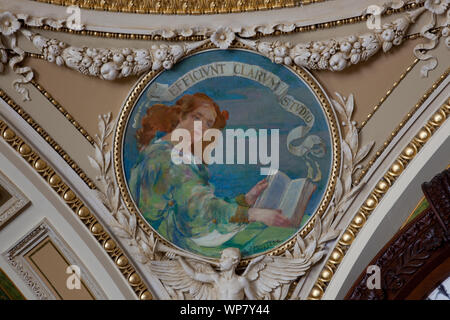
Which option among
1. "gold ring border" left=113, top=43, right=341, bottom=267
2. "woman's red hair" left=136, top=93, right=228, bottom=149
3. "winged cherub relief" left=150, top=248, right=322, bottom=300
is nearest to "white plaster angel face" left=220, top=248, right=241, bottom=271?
"winged cherub relief" left=150, top=248, right=322, bottom=300

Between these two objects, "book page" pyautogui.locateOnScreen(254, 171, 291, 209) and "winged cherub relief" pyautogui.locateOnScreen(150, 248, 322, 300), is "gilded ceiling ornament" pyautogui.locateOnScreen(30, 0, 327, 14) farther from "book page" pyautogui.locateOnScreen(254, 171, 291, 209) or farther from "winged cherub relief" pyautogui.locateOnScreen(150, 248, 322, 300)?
"winged cherub relief" pyautogui.locateOnScreen(150, 248, 322, 300)

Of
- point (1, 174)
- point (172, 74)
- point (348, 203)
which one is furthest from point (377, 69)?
point (1, 174)

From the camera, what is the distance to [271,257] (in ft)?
24.9

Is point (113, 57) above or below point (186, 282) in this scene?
above

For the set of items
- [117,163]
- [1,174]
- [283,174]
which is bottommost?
[283,174]

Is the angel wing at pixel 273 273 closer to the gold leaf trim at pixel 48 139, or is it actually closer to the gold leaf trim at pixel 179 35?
the gold leaf trim at pixel 48 139

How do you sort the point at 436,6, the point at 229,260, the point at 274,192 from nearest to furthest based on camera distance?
the point at 436,6 → the point at 229,260 → the point at 274,192

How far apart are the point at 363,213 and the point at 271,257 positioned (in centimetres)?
90

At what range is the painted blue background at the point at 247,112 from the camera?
25.1 feet

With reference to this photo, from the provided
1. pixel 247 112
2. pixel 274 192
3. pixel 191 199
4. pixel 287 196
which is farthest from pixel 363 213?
pixel 191 199

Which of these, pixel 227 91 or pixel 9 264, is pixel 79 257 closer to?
pixel 9 264

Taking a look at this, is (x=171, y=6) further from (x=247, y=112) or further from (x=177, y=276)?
(x=177, y=276)
